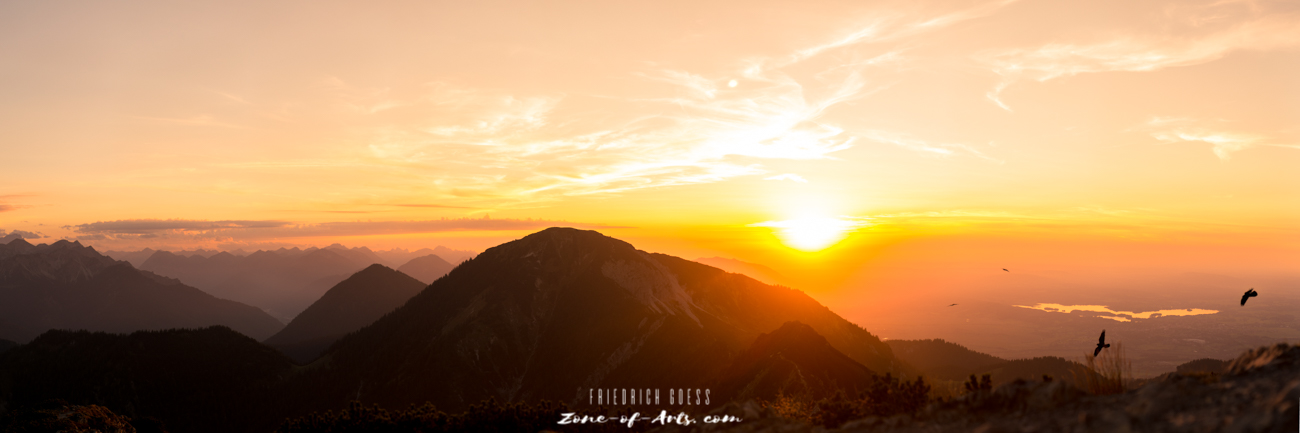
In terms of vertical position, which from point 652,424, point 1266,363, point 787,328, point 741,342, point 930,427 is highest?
point 1266,363

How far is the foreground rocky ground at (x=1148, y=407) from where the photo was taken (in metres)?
15.6

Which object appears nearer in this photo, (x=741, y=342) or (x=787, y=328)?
(x=787, y=328)

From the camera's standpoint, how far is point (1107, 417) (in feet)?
57.5

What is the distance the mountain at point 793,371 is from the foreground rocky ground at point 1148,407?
7900cm

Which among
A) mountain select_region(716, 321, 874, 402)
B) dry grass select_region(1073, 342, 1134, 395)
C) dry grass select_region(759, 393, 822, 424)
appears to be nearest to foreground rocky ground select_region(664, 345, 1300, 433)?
dry grass select_region(1073, 342, 1134, 395)

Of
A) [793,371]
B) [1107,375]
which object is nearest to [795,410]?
[1107,375]

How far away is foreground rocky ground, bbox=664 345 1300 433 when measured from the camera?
15.6m

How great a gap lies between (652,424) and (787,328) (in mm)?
100179

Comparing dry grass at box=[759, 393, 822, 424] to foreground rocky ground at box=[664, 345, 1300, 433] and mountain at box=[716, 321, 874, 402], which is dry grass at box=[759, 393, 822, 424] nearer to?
foreground rocky ground at box=[664, 345, 1300, 433]

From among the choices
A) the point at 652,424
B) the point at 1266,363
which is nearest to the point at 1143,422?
the point at 1266,363

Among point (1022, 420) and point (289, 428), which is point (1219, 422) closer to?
point (1022, 420)

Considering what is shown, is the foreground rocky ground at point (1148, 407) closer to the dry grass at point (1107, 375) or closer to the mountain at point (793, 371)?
the dry grass at point (1107, 375)

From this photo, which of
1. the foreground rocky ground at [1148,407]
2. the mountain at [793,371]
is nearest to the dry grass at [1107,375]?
the foreground rocky ground at [1148,407]

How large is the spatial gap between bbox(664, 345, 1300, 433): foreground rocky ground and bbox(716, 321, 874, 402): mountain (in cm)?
7900
